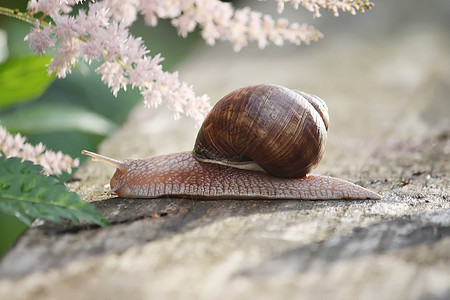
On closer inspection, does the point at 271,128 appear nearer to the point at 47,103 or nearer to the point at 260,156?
the point at 260,156

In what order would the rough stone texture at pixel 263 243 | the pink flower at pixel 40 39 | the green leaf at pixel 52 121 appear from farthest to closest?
the green leaf at pixel 52 121, the pink flower at pixel 40 39, the rough stone texture at pixel 263 243

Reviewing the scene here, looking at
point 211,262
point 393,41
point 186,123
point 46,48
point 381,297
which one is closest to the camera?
point 381,297

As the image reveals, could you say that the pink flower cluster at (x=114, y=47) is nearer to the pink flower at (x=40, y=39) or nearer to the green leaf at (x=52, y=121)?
the pink flower at (x=40, y=39)

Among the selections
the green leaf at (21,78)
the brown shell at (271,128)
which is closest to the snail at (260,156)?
the brown shell at (271,128)

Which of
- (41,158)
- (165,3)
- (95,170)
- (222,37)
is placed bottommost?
(95,170)

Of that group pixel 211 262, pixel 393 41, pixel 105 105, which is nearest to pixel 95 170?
pixel 211 262

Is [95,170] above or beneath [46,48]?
beneath

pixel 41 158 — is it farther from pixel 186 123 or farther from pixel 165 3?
pixel 186 123
